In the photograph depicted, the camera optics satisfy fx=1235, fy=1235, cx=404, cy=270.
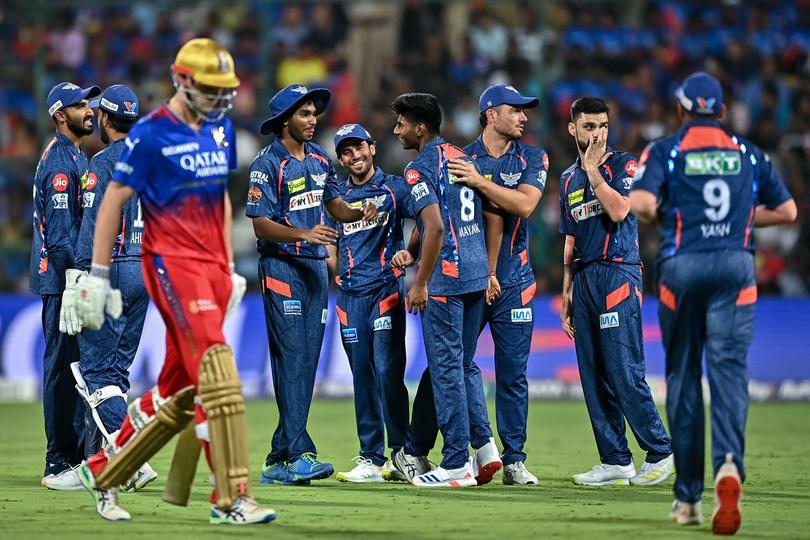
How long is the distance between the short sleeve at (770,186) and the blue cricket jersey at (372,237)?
3326mm

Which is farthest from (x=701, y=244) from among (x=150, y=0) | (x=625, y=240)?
(x=150, y=0)

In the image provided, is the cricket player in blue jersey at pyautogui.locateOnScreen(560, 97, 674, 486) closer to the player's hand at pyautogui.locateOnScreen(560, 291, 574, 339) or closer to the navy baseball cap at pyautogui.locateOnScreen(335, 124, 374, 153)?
the player's hand at pyautogui.locateOnScreen(560, 291, 574, 339)

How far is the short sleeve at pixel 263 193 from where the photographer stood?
9578mm

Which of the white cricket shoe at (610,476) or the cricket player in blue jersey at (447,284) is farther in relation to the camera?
the white cricket shoe at (610,476)

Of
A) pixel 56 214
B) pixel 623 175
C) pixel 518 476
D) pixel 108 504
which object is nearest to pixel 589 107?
pixel 623 175

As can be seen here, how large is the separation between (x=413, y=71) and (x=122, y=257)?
12949mm

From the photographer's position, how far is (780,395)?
1738cm

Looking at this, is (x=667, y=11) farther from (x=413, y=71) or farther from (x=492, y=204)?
(x=492, y=204)

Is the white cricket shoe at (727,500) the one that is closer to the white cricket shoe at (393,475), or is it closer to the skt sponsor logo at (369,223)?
the white cricket shoe at (393,475)

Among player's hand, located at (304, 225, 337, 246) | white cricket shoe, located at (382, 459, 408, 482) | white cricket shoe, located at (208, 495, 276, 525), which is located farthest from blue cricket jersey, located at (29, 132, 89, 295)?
→ white cricket shoe, located at (208, 495, 276, 525)

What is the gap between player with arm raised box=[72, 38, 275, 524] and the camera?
7145 mm

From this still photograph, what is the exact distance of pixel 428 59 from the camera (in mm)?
22062

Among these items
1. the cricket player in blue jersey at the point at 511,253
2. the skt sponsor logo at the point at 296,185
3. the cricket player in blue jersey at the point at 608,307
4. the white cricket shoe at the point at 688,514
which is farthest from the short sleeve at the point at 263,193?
the white cricket shoe at the point at 688,514

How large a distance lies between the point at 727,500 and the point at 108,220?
390 cm
